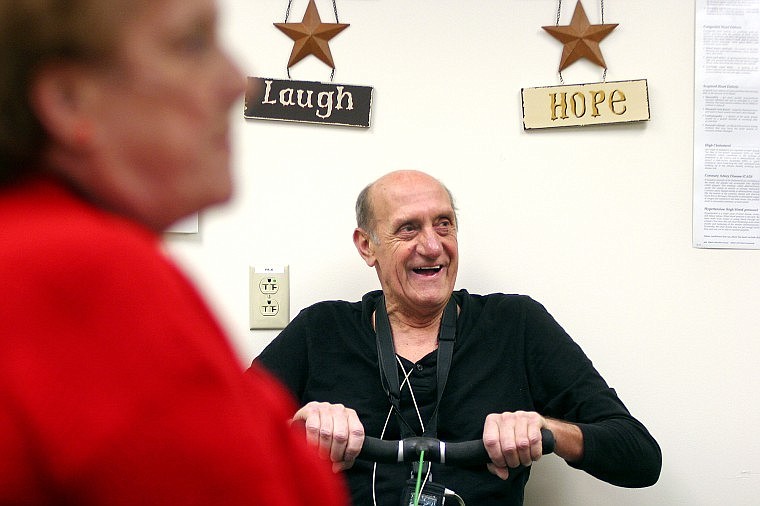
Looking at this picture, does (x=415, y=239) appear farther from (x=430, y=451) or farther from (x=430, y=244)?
(x=430, y=451)

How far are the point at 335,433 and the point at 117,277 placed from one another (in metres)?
0.93

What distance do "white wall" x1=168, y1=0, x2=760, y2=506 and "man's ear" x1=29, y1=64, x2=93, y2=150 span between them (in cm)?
135

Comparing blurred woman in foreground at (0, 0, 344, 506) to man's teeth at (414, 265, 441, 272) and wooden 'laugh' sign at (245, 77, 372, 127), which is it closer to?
man's teeth at (414, 265, 441, 272)

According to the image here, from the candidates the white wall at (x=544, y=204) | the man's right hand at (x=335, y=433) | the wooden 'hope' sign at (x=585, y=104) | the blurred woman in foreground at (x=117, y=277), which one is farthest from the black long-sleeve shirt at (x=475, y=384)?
the blurred woman in foreground at (x=117, y=277)

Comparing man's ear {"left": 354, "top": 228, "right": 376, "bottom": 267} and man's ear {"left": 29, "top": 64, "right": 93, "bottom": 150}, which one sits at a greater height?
man's ear {"left": 29, "top": 64, "right": 93, "bottom": 150}

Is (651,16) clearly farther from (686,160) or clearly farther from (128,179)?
(128,179)

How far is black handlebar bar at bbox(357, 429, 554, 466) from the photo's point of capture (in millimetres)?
1131

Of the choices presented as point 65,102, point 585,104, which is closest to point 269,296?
point 585,104

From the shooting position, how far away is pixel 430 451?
1.13 metres

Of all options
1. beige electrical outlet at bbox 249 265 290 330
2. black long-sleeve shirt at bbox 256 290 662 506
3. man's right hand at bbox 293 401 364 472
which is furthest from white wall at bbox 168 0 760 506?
man's right hand at bbox 293 401 364 472

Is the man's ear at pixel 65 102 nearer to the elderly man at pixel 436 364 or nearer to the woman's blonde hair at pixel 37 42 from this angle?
the woman's blonde hair at pixel 37 42

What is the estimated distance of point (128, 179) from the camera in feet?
1.13

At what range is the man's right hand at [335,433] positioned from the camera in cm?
117

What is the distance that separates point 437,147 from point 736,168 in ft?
2.14
